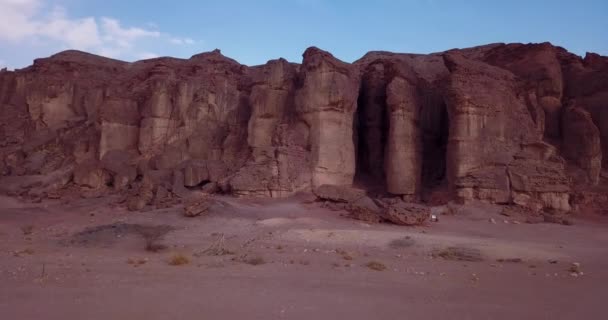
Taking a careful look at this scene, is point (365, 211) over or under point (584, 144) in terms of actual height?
under

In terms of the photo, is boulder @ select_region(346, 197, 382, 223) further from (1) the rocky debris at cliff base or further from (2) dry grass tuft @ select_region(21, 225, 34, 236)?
(2) dry grass tuft @ select_region(21, 225, 34, 236)

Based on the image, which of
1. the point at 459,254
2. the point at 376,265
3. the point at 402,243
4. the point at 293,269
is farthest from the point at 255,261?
the point at 459,254

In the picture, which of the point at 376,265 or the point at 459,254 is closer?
the point at 376,265

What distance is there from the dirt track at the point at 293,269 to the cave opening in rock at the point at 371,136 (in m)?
7.12

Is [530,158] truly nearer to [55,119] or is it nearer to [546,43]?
[546,43]

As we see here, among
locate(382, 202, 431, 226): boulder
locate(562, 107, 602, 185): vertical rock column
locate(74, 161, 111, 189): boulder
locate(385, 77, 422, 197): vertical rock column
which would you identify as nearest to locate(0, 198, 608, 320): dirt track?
locate(382, 202, 431, 226): boulder

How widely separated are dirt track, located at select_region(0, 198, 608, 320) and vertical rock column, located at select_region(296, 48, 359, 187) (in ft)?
11.4

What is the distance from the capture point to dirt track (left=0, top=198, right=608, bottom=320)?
23.5 ft

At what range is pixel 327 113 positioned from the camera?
23266 millimetres

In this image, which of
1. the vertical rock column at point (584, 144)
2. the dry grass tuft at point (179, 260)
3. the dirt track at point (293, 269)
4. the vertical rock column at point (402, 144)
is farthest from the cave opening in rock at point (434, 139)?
the dry grass tuft at point (179, 260)

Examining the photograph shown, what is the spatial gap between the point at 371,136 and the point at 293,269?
17.1 metres

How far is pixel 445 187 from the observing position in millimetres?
22625

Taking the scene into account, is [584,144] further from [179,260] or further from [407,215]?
[179,260]

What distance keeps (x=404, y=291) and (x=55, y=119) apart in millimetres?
30674
